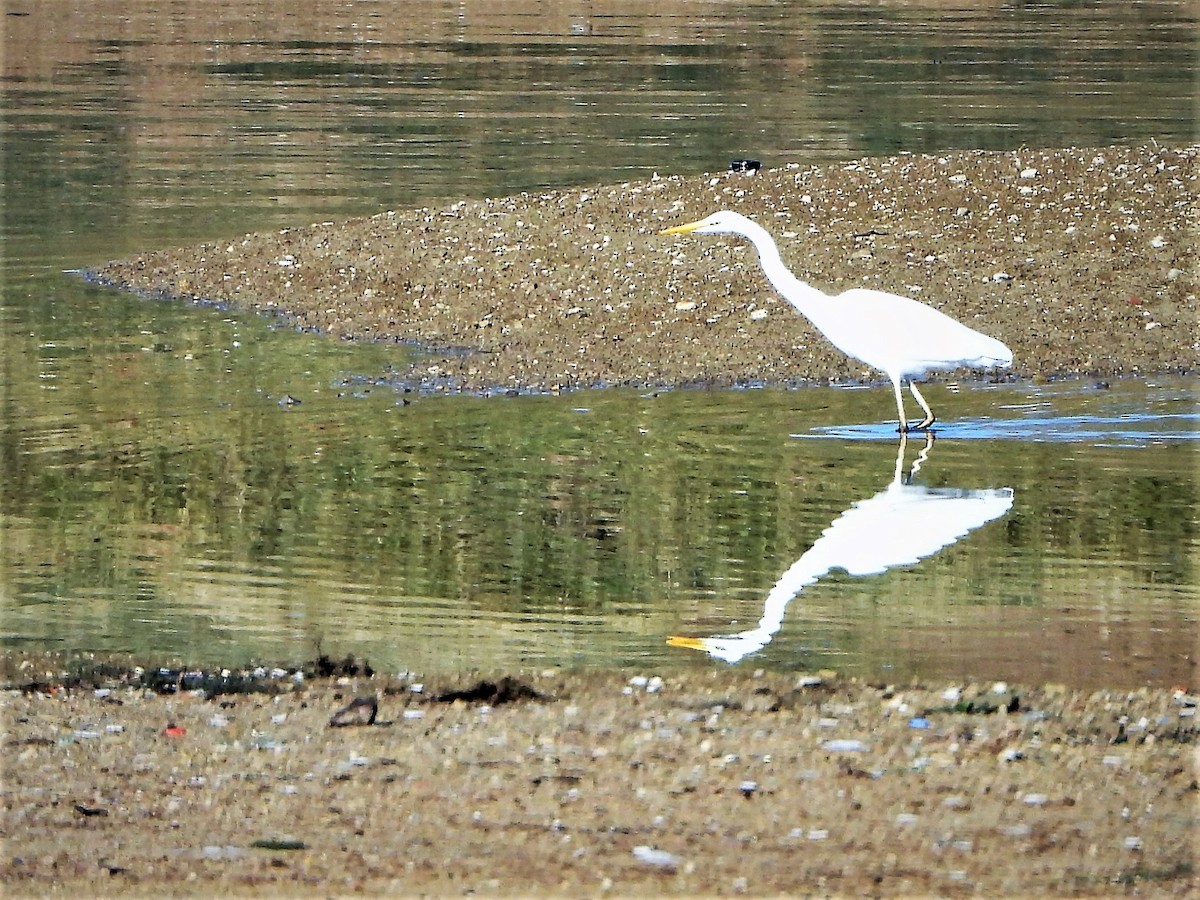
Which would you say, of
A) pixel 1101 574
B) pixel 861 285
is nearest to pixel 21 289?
pixel 861 285

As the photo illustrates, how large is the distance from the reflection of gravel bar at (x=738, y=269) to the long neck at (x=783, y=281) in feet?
4.05

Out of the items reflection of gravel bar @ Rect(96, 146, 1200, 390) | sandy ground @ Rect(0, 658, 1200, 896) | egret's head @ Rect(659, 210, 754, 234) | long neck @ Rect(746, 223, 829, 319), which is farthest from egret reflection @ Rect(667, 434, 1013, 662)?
reflection of gravel bar @ Rect(96, 146, 1200, 390)

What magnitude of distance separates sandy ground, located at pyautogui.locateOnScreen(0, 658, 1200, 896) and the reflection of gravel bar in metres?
6.92

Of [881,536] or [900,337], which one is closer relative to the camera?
[881,536]

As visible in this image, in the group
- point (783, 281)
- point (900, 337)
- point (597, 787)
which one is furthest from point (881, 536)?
point (597, 787)

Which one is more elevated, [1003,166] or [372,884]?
[1003,166]

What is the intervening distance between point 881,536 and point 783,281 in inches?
133

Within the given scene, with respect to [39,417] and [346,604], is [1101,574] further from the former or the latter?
[39,417]

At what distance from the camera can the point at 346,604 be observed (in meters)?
9.75

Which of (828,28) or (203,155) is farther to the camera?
(828,28)

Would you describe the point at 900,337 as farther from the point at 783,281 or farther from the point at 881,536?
the point at 881,536

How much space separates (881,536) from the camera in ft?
35.5

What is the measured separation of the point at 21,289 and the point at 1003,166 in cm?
869

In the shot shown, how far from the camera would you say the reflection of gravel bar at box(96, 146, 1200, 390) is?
51.2 feet
